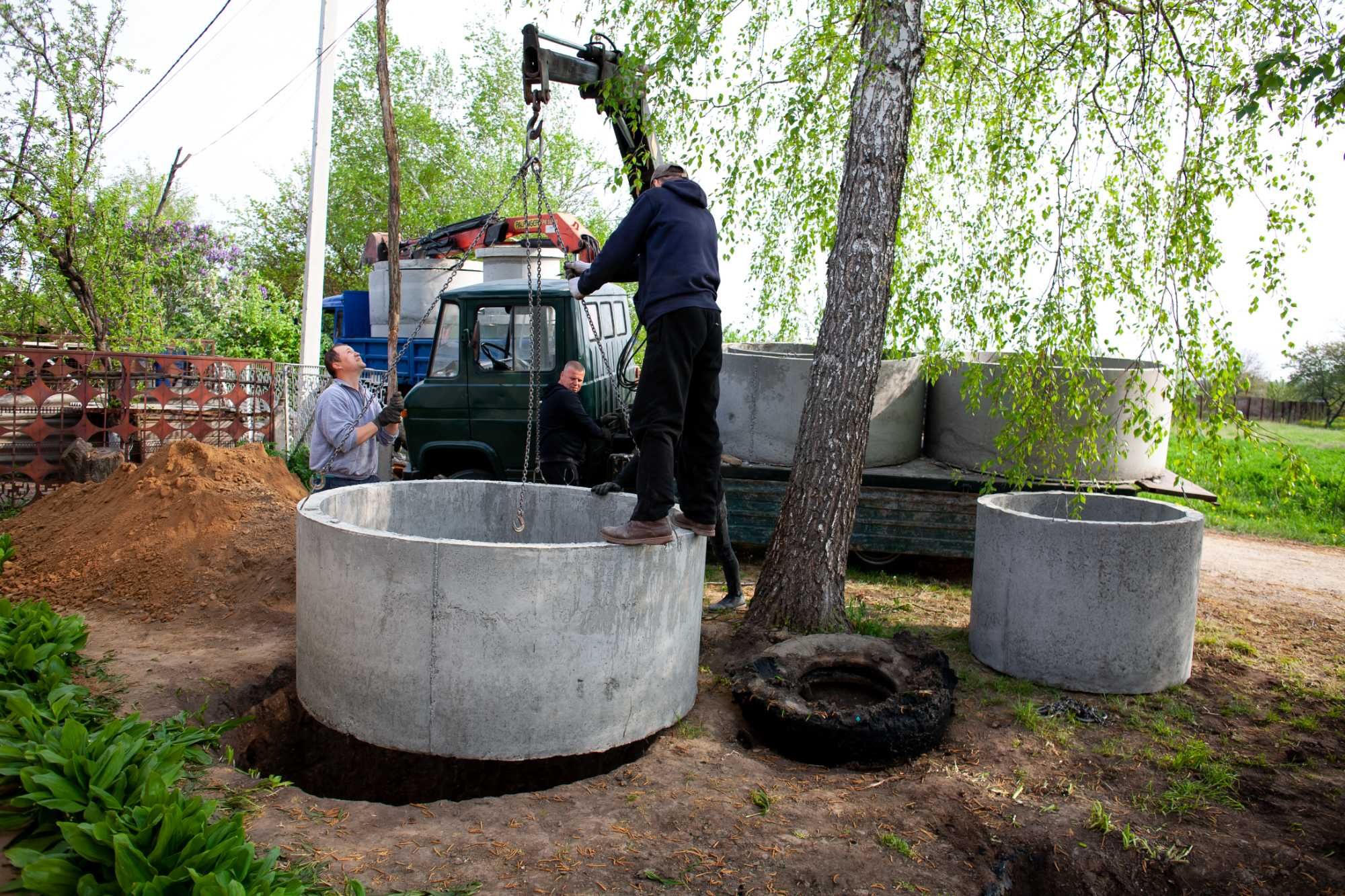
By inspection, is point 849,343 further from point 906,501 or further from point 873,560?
point 873,560

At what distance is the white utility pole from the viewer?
1229 centimetres

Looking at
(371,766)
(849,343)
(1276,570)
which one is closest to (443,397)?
(371,766)

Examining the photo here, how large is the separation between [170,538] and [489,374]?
279 cm

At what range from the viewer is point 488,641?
4.19m

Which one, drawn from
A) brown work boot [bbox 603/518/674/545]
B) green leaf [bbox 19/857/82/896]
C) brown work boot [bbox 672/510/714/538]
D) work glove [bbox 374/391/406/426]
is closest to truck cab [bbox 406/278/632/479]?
work glove [bbox 374/391/406/426]

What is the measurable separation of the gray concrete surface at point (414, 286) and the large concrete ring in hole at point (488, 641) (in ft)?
34.3

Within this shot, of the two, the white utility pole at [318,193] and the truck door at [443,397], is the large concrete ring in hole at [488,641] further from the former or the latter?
the white utility pole at [318,193]

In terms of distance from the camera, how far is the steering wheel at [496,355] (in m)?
8.20

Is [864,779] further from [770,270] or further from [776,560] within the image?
[770,270]

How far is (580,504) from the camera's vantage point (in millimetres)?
5926

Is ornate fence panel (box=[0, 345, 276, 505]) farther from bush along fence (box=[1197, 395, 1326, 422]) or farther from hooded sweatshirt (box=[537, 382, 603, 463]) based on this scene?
bush along fence (box=[1197, 395, 1326, 422])

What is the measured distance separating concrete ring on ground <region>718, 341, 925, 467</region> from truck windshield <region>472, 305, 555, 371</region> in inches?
61.9

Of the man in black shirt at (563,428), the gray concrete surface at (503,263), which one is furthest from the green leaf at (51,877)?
the gray concrete surface at (503,263)

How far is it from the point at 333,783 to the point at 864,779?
9.35 feet
